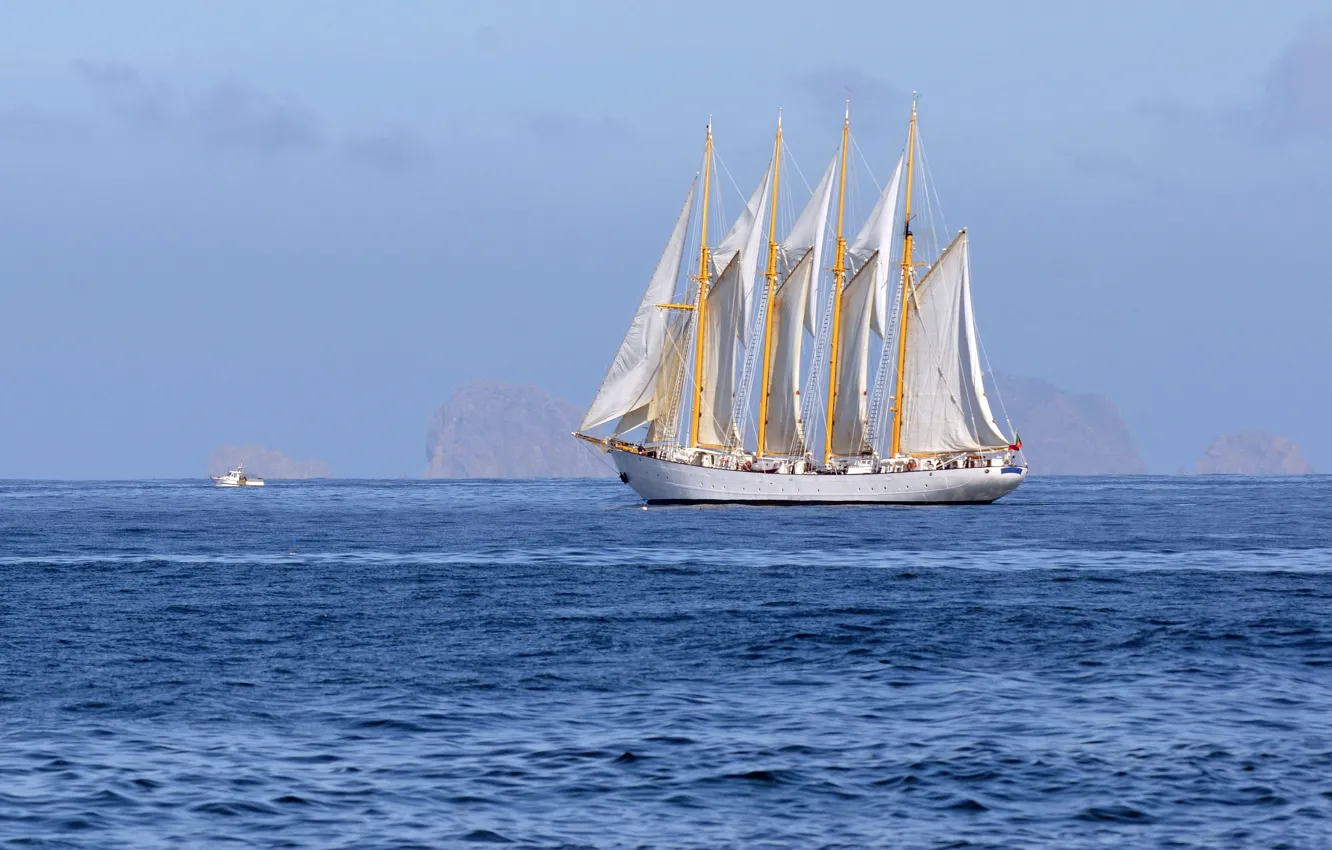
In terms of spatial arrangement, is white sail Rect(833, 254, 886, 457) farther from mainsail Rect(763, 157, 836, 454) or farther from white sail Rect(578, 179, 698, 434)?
white sail Rect(578, 179, 698, 434)

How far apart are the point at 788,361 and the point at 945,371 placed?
892cm

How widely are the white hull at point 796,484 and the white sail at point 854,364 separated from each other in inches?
109

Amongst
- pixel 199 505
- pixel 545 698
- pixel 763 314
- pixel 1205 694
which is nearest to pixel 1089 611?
pixel 1205 694

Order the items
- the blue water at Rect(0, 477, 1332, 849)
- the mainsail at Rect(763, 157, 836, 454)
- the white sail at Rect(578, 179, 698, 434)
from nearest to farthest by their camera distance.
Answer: the blue water at Rect(0, 477, 1332, 849)
the white sail at Rect(578, 179, 698, 434)
the mainsail at Rect(763, 157, 836, 454)

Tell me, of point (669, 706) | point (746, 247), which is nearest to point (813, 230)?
point (746, 247)

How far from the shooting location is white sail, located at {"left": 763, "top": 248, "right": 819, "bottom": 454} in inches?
3708

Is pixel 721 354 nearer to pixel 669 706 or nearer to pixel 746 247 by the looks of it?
pixel 746 247

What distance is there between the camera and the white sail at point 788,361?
309 feet

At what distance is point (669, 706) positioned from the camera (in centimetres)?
2448

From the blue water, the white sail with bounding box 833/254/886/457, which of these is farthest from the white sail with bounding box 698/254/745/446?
the blue water

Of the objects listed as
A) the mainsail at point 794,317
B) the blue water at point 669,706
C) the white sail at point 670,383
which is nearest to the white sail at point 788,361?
the mainsail at point 794,317

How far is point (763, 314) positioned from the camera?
9762 centimetres

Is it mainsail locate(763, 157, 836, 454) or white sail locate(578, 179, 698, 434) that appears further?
mainsail locate(763, 157, 836, 454)

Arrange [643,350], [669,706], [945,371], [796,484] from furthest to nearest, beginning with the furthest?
1. [796,484]
2. [945,371]
3. [643,350]
4. [669,706]
